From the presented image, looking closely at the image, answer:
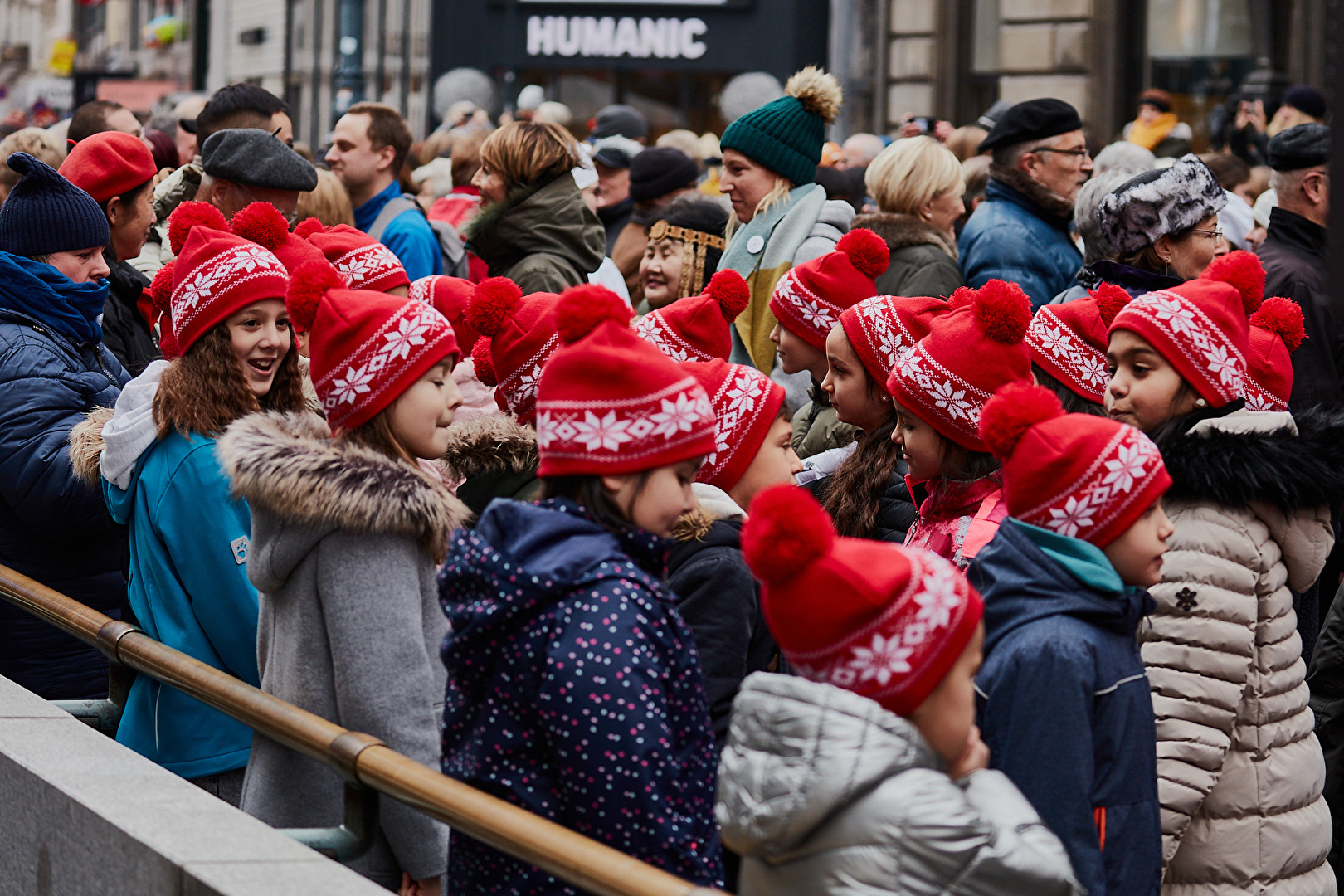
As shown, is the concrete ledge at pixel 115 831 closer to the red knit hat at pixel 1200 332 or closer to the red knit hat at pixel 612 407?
the red knit hat at pixel 612 407

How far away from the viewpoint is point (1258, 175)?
10.4 meters

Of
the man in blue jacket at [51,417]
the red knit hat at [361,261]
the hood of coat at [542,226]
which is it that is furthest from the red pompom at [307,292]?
the hood of coat at [542,226]

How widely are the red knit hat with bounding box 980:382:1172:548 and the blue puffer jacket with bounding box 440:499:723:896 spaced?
75 cm

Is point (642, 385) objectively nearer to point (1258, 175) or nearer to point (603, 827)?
point (603, 827)

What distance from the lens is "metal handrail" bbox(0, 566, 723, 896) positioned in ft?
8.38

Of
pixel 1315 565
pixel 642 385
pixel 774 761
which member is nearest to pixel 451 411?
pixel 642 385

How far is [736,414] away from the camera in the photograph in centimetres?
401

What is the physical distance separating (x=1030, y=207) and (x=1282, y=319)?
7.92ft

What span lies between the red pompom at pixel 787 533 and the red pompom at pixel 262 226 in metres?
2.85

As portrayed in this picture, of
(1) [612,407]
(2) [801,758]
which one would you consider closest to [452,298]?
(1) [612,407]

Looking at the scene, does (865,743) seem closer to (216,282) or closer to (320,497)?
(320,497)

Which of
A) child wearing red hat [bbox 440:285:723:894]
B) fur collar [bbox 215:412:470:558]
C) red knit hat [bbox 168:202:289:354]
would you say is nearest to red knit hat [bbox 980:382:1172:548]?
child wearing red hat [bbox 440:285:723:894]

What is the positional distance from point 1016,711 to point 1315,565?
4.16ft

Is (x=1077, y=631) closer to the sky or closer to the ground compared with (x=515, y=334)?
closer to the ground
